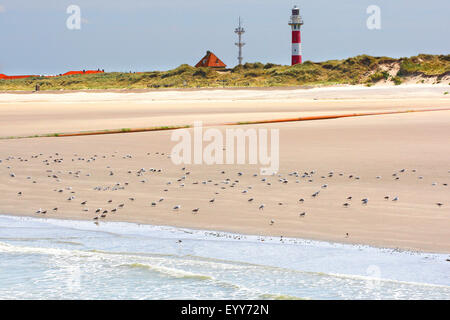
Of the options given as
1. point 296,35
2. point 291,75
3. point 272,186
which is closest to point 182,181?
point 272,186

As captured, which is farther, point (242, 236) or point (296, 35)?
point (296, 35)

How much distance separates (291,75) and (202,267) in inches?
3382

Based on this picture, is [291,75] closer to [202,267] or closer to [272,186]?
[272,186]

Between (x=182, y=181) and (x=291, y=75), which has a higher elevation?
(x=291, y=75)

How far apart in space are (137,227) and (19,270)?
2.18 m

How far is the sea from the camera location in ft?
25.4

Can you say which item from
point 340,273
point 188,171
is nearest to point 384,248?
point 340,273

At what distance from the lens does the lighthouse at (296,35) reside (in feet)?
372

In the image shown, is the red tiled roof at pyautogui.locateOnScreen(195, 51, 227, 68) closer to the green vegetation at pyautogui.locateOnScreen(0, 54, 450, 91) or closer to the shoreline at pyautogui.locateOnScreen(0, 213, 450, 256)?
the green vegetation at pyautogui.locateOnScreen(0, 54, 450, 91)

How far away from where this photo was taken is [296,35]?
117 metres

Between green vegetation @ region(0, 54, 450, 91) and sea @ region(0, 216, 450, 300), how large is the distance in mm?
61981

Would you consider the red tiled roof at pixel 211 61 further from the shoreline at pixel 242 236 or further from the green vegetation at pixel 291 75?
the shoreline at pixel 242 236

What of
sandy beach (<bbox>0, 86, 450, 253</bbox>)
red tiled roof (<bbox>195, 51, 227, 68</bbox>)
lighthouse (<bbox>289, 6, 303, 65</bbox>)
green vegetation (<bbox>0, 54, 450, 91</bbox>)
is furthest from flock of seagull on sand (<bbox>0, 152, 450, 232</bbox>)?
red tiled roof (<bbox>195, 51, 227, 68</bbox>)
